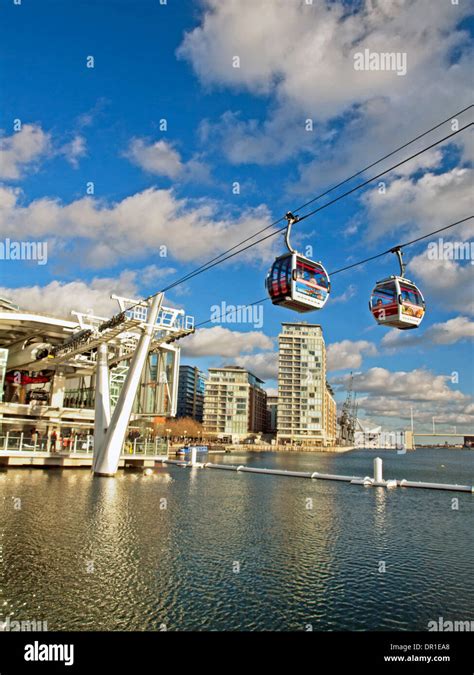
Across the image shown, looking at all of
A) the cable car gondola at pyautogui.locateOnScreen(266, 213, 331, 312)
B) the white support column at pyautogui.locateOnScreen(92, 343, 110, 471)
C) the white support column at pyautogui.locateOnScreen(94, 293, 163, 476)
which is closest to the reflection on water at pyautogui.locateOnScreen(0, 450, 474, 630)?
the cable car gondola at pyautogui.locateOnScreen(266, 213, 331, 312)

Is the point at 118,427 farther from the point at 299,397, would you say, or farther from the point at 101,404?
the point at 299,397

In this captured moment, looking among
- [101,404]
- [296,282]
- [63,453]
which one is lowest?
[63,453]

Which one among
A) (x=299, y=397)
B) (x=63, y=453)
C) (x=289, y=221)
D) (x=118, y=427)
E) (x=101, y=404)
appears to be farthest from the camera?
(x=299, y=397)

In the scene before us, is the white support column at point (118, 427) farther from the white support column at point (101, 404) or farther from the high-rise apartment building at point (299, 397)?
the high-rise apartment building at point (299, 397)

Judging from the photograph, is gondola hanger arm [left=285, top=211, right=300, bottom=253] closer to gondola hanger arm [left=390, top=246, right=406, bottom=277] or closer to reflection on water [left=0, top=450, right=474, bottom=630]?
gondola hanger arm [left=390, top=246, right=406, bottom=277]

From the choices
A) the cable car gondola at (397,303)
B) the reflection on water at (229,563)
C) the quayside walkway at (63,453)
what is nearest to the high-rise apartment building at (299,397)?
the quayside walkway at (63,453)

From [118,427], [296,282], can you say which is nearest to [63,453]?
[118,427]
